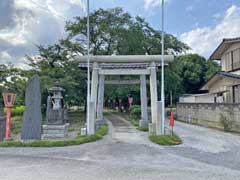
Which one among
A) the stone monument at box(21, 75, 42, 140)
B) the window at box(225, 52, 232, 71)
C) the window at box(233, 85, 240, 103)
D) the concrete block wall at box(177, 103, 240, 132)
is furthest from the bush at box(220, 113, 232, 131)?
the stone monument at box(21, 75, 42, 140)

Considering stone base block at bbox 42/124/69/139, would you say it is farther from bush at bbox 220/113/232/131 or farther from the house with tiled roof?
the house with tiled roof

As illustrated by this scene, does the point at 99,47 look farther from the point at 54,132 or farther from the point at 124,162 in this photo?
the point at 124,162

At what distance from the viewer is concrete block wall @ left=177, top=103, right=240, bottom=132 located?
13.6 meters

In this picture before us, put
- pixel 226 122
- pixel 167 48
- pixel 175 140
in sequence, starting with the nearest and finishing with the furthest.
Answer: pixel 175 140, pixel 226 122, pixel 167 48

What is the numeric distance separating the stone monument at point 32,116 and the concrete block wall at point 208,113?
10432mm

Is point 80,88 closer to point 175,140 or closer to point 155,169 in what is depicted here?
point 175,140

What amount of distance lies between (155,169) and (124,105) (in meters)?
26.9

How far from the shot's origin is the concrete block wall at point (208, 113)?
13.6 metres

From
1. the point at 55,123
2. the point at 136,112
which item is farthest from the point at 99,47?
the point at 55,123

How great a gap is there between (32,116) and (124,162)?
16.9 feet

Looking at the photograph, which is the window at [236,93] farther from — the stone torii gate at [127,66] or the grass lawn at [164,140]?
the grass lawn at [164,140]

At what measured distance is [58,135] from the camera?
11.5 meters

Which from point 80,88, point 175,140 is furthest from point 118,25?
point 175,140

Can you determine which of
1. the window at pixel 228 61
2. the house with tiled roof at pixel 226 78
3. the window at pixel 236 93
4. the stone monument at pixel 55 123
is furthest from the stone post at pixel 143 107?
the window at pixel 228 61
